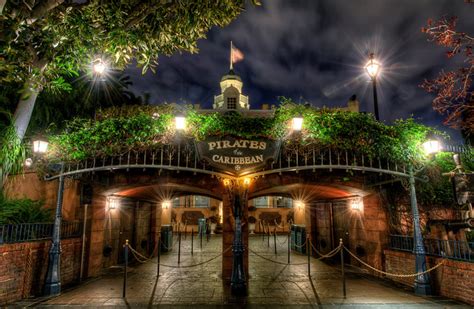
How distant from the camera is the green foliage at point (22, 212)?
7730 millimetres

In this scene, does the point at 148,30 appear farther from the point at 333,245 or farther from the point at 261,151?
the point at 333,245

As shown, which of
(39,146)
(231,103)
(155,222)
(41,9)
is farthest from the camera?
(231,103)

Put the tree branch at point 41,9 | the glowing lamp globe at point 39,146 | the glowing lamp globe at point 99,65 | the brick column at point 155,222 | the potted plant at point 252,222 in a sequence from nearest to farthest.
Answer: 1. the tree branch at point 41,9
2. the glowing lamp globe at point 99,65
3. the glowing lamp globe at point 39,146
4. the brick column at point 155,222
5. the potted plant at point 252,222

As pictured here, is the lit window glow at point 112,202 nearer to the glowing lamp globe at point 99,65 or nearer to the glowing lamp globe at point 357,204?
the glowing lamp globe at point 99,65

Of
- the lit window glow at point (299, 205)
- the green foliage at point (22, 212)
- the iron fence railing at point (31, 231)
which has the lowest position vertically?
the iron fence railing at point (31, 231)

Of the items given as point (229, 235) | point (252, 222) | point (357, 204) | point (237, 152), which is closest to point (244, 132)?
point (237, 152)

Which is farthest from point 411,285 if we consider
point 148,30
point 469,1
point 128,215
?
point 128,215

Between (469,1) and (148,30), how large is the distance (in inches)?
292

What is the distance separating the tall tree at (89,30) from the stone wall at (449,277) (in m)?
8.26

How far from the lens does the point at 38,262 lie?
7965 mm

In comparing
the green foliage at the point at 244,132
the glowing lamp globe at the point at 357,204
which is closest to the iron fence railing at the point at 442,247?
the glowing lamp globe at the point at 357,204

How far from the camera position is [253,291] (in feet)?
26.5

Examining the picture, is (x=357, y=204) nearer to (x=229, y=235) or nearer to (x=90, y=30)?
(x=229, y=235)

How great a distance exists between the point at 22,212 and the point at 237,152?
6452 millimetres
